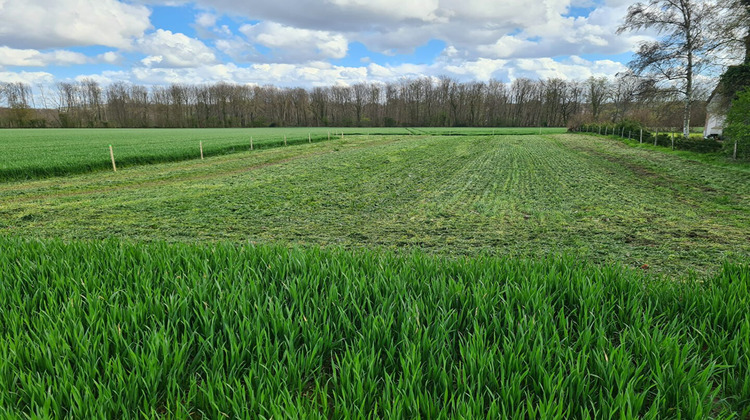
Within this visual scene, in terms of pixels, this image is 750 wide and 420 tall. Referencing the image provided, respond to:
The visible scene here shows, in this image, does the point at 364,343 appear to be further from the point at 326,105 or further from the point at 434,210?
the point at 326,105

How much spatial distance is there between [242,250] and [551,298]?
314 cm

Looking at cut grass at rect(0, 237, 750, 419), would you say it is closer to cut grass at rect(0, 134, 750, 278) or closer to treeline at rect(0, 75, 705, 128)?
cut grass at rect(0, 134, 750, 278)

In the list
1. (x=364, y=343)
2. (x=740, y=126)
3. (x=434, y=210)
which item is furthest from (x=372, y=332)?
(x=740, y=126)

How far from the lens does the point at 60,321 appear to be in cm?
262

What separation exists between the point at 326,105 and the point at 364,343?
390ft

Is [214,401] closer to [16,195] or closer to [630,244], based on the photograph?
[630,244]

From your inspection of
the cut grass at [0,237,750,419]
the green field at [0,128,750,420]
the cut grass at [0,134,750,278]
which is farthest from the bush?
the cut grass at [0,237,750,419]

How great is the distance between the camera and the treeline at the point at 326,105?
103 metres

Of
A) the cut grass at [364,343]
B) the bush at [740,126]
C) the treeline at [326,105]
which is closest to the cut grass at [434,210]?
the bush at [740,126]

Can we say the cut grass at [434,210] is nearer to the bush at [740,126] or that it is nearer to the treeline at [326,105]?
the bush at [740,126]

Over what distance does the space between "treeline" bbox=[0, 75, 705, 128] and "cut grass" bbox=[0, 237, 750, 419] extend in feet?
344

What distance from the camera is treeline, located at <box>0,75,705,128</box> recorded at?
338 ft

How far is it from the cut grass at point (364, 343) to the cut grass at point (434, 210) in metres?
3.65

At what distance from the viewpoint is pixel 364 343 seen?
235 centimetres
